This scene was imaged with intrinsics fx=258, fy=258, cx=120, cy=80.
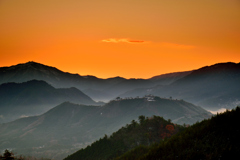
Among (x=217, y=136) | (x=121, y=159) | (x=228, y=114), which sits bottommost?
(x=121, y=159)

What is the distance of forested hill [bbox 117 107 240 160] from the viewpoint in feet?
220

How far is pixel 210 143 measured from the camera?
249 ft

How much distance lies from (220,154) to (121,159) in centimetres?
9565

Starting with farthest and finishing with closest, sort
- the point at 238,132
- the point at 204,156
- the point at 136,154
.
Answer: the point at 136,154 → the point at 238,132 → the point at 204,156

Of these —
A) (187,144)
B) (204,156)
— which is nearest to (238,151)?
(204,156)

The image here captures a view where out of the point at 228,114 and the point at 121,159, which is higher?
the point at 228,114

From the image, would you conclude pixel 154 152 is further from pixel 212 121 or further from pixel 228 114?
pixel 228 114

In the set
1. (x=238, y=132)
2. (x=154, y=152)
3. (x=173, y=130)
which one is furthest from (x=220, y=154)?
(x=173, y=130)

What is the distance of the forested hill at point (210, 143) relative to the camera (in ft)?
220

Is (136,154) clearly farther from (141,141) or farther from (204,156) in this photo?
(204,156)

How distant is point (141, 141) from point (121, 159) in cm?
4487

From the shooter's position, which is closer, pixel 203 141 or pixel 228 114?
pixel 203 141

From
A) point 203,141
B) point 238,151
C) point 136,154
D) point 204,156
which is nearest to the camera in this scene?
point 238,151

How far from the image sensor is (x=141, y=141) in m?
196
